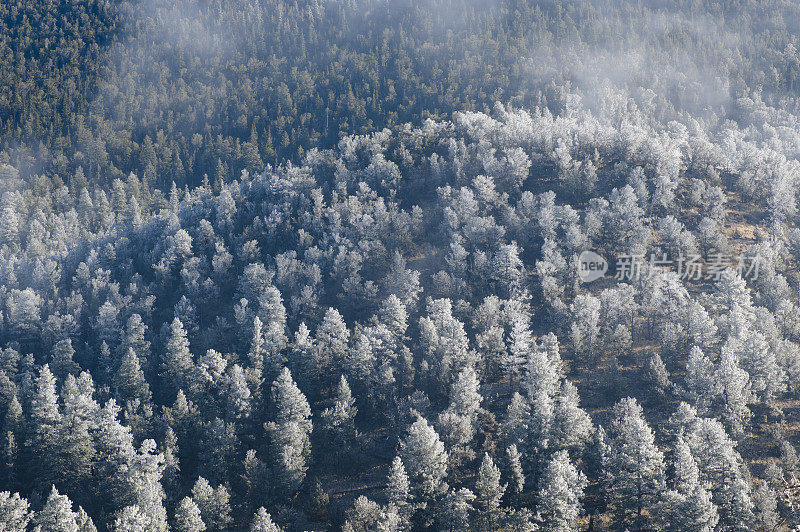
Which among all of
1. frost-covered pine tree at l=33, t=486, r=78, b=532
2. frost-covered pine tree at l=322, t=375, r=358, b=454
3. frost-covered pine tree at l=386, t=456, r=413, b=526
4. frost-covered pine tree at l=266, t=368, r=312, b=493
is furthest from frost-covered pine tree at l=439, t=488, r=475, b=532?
frost-covered pine tree at l=33, t=486, r=78, b=532

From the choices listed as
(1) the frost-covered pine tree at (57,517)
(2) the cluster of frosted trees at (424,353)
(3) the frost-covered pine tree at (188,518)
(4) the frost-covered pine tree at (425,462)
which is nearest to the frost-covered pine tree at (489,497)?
(2) the cluster of frosted trees at (424,353)

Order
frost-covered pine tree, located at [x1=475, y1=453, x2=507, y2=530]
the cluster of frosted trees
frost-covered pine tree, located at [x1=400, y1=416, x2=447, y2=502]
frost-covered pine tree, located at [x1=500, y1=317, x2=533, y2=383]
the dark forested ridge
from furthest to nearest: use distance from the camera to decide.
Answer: frost-covered pine tree, located at [x1=500, y1=317, x2=533, y2=383] → frost-covered pine tree, located at [x1=400, y1=416, x2=447, y2=502] → the cluster of frosted trees → the dark forested ridge → frost-covered pine tree, located at [x1=475, y1=453, x2=507, y2=530]

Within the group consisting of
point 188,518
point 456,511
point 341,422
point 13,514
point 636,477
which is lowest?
point 341,422

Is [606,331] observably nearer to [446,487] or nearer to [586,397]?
[586,397]

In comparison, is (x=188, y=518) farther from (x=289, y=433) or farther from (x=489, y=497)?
(x=489, y=497)

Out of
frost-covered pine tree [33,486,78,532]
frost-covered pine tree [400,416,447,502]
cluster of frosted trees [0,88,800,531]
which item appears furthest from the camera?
frost-covered pine tree [400,416,447,502]

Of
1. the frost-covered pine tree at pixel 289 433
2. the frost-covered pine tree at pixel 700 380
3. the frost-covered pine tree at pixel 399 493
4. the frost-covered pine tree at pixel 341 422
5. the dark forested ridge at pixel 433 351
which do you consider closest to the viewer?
the frost-covered pine tree at pixel 399 493

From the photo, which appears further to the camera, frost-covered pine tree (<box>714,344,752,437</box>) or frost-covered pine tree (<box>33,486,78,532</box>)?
frost-covered pine tree (<box>714,344,752,437</box>)

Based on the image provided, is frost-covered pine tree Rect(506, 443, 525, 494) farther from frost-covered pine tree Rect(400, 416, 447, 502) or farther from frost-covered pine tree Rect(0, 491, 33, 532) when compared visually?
frost-covered pine tree Rect(0, 491, 33, 532)

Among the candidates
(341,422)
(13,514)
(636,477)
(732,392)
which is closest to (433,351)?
(341,422)

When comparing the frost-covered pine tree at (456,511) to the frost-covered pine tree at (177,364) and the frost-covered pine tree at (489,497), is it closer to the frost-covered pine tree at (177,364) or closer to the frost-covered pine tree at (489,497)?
the frost-covered pine tree at (489,497)

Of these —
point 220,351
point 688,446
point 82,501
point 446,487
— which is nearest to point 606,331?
point 688,446
